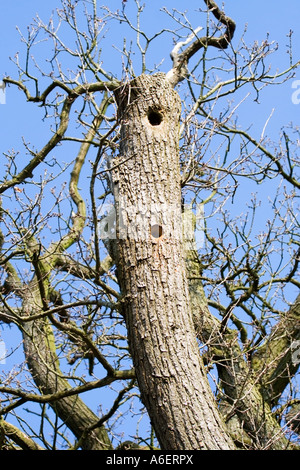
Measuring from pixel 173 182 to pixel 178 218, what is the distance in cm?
30

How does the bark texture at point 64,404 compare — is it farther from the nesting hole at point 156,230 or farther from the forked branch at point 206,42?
the forked branch at point 206,42

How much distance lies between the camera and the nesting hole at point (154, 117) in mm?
4809

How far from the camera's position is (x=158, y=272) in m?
4.19

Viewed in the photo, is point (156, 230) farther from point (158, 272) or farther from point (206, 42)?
point (206, 42)

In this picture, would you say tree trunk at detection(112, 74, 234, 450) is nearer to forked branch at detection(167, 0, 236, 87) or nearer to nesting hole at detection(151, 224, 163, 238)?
nesting hole at detection(151, 224, 163, 238)

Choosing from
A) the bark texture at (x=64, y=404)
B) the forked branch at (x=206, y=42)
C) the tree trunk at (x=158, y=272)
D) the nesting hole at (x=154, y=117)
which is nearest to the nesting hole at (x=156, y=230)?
the tree trunk at (x=158, y=272)

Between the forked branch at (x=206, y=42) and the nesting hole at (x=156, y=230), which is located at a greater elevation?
the forked branch at (x=206, y=42)

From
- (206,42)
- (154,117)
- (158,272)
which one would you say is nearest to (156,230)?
(158,272)

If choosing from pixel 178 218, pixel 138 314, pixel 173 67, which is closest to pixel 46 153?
pixel 173 67

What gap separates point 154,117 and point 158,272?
1333mm

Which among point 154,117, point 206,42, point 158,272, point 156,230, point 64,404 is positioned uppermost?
point 206,42

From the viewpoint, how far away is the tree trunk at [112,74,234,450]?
3875 mm

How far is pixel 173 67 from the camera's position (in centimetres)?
597

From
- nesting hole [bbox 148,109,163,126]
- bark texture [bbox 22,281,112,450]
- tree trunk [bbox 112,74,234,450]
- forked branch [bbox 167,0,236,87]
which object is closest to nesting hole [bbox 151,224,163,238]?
tree trunk [bbox 112,74,234,450]
